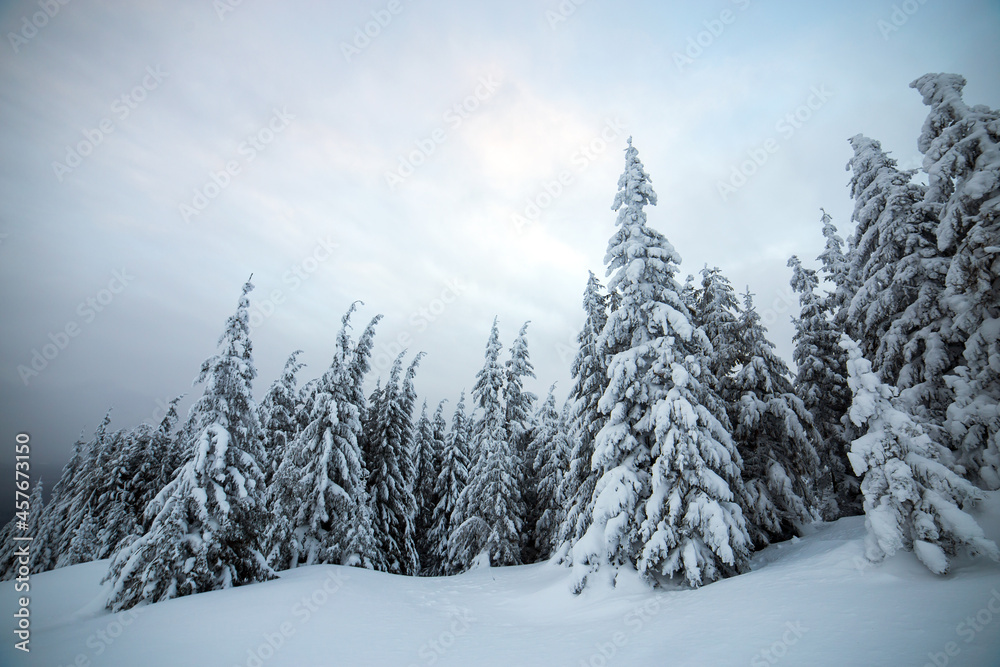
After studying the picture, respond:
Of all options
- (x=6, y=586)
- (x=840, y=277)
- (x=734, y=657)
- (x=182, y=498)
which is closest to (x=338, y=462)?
(x=182, y=498)

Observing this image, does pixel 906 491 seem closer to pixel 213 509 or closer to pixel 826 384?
pixel 826 384

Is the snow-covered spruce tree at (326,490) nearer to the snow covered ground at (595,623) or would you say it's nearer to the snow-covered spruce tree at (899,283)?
the snow covered ground at (595,623)

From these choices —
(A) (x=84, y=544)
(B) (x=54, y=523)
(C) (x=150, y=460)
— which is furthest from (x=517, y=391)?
(B) (x=54, y=523)

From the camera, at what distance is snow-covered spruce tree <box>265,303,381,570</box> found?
18297 mm

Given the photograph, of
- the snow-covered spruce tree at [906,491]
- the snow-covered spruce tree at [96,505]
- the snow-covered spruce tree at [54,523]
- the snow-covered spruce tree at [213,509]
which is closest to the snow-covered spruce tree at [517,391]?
the snow-covered spruce tree at [213,509]

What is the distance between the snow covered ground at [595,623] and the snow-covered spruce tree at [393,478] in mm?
9815

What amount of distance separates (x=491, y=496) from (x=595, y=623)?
45.4 feet

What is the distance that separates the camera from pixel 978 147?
11.4 meters

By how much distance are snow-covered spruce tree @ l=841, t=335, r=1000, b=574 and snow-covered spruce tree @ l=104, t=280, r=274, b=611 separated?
16893mm

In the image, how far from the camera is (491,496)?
23.1 metres

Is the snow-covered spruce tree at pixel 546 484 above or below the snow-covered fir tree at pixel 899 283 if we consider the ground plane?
below

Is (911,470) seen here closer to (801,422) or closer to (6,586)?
(801,422)

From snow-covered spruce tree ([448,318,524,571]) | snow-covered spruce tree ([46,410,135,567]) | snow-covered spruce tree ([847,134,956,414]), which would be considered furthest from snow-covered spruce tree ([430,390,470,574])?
snow-covered spruce tree ([847,134,956,414])

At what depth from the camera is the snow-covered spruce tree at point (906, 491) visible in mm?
7043
